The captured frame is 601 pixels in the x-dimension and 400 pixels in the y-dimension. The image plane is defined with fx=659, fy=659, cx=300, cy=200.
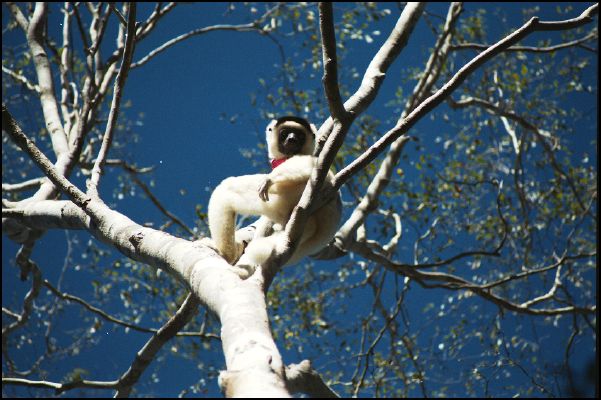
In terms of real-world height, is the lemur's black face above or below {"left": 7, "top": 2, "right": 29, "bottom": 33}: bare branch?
below

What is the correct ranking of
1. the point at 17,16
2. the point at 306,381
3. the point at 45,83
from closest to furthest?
the point at 306,381, the point at 45,83, the point at 17,16

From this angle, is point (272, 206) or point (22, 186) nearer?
point (272, 206)

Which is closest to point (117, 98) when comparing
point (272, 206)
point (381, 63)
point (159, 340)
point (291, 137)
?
point (272, 206)

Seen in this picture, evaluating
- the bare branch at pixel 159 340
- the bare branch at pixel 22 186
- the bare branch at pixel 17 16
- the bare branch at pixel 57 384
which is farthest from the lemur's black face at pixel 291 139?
the bare branch at pixel 17 16

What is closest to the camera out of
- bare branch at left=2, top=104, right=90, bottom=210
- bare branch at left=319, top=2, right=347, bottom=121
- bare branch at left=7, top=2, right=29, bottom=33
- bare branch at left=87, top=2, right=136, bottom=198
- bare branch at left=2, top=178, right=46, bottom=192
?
bare branch at left=319, top=2, right=347, bottom=121

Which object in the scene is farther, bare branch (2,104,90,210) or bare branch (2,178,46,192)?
bare branch (2,178,46,192)

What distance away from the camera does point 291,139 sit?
17.0 feet

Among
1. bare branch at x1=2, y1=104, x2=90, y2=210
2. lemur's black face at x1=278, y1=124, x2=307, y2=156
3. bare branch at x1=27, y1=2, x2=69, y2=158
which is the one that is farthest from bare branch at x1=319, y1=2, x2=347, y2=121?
bare branch at x1=27, y1=2, x2=69, y2=158

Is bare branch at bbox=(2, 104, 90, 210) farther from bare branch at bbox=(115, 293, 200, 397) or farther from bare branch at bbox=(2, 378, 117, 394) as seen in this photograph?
bare branch at bbox=(2, 378, 117, 394)

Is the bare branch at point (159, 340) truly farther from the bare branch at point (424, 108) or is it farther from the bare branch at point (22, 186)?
the bare branch at point (22, 186)

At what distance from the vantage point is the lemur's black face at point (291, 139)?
5.18 metres

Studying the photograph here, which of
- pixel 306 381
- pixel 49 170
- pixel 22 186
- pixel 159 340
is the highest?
pixel 22 186

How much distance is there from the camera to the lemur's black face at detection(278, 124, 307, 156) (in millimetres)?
5180

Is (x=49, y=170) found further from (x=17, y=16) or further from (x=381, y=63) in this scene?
(x=17, y=16)
